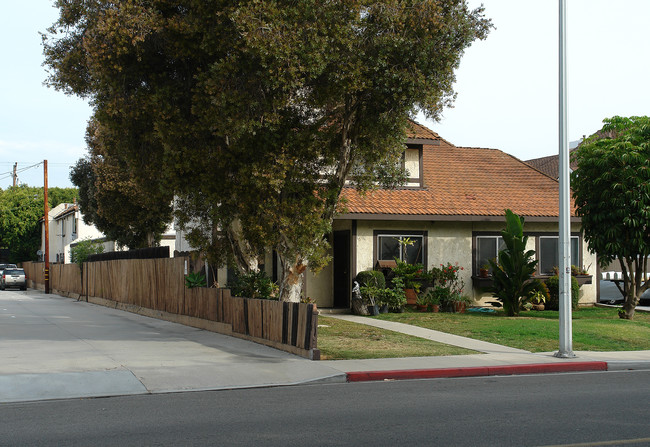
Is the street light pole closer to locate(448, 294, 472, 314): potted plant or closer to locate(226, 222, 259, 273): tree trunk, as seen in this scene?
locate(226, 222, 259, 273): tree trunk

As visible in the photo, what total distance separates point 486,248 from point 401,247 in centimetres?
318

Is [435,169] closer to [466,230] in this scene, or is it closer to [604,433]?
[466,230]

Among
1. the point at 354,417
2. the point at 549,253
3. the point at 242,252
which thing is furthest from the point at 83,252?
the point at 354,417

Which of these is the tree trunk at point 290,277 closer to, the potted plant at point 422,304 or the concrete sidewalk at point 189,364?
the concrete sidewalk at point 189,364

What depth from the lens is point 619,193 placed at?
750 inches

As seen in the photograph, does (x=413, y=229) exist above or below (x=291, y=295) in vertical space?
above

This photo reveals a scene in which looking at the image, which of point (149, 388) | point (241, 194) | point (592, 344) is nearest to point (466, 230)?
point (592, 344)

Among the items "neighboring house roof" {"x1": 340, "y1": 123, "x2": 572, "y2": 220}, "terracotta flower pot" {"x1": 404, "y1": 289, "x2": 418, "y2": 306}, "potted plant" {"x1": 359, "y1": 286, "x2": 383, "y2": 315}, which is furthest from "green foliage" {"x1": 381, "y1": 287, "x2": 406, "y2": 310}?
"neighboring house roof" {"x1": 340, "y1": 123, "x2": 572, "y2": 220}

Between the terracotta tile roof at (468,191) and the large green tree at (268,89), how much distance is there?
19.8 ft

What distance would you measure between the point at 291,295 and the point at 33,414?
7.73 m

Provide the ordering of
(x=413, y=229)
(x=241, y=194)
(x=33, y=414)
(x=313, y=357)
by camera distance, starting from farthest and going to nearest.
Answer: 1. (x=413, y=229)
2. (x=241, y=194)
3. (x=313, y=357)
4. (x=33, y=414)

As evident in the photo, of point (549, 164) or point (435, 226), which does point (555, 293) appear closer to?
point (435, 226)

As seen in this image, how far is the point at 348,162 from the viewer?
15.5 metres

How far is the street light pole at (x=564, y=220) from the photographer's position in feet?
42.5
